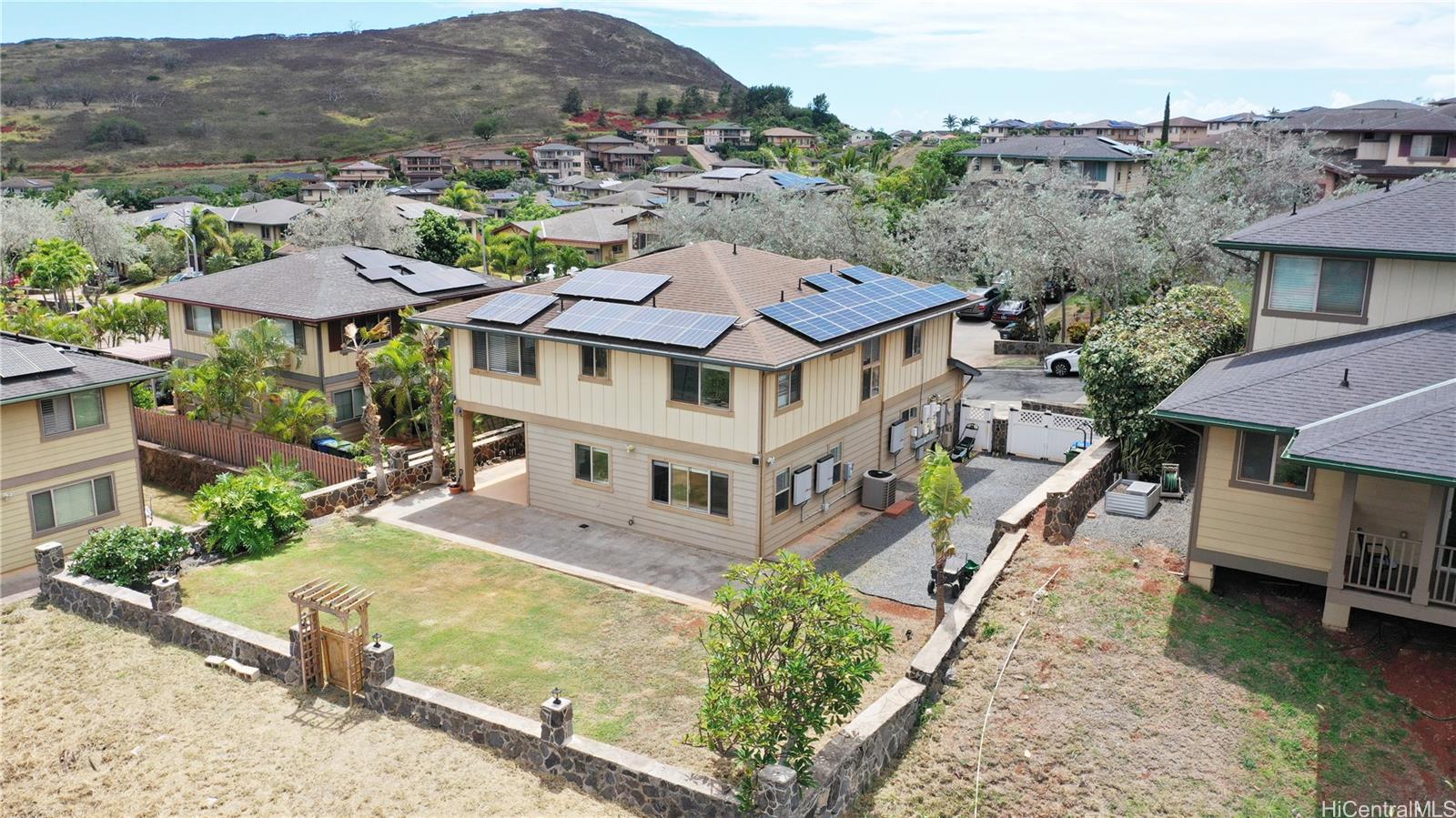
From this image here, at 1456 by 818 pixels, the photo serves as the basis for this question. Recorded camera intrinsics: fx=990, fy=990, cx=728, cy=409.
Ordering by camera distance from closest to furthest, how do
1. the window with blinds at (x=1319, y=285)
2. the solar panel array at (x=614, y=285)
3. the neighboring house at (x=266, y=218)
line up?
the window with blinds at (x=1319, y=285) < the solar panel array at (x=614, y=285) < the neighboring house at (x=266, y=218)

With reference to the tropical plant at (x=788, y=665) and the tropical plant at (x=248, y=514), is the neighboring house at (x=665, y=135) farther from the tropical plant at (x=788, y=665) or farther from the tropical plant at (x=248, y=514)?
the tropical plant at (x=788, y=665)

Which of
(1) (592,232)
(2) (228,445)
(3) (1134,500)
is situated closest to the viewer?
(3) (1134,500)

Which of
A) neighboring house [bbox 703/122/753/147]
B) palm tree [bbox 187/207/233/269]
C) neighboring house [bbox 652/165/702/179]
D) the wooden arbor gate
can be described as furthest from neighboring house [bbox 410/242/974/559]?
neighboring house [bbox 703/122/753/147]

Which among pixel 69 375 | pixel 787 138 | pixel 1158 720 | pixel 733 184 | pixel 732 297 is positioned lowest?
pixel 1158 720

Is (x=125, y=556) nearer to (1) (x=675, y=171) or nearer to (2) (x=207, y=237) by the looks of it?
(2) (x=207, y=237)

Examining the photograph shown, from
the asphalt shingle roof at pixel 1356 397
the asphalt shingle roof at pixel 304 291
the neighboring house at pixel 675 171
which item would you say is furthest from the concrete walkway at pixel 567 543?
the neighboring house at pixel 675 171

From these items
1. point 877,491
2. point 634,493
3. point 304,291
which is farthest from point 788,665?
point 304,291

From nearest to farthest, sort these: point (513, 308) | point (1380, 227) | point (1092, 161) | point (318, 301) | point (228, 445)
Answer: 1. point (1380, 227)
2. point (513, 308)
3. point (228, 445)
4. point (318, 301)
5. point (1092, 161)

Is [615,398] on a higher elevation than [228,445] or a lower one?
higher
